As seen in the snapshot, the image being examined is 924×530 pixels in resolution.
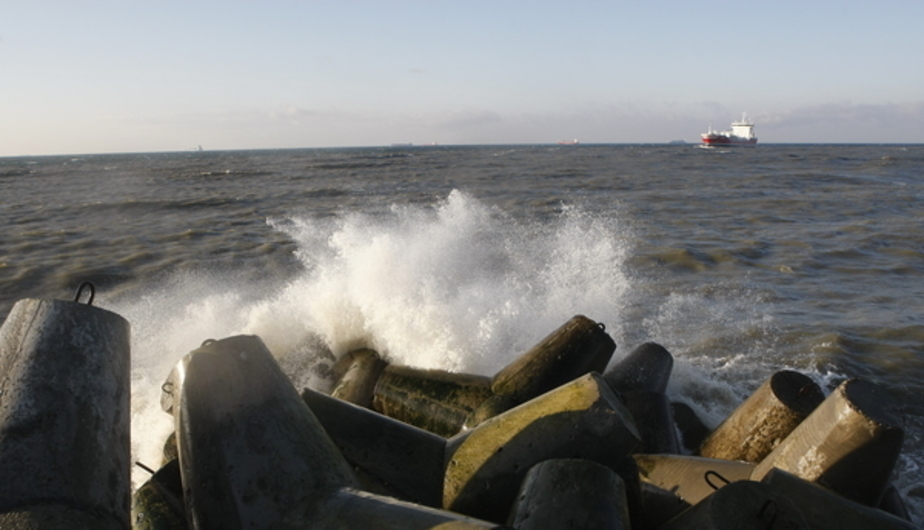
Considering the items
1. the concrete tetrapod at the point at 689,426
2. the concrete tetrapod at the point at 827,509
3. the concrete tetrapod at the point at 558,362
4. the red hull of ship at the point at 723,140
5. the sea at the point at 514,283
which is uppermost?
the red hull of ship at the point at 723,140

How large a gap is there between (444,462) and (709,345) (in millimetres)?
5312

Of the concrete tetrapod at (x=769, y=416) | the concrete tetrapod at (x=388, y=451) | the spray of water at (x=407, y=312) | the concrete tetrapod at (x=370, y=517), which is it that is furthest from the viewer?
the spray of water at (x=407, y=312)

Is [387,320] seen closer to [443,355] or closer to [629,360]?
[443,355]

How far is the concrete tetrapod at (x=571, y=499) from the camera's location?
2.62m

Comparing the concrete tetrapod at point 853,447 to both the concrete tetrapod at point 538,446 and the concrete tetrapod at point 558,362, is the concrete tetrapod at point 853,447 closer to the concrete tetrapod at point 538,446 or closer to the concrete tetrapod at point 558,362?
the concrete tetrapod at point 538,446

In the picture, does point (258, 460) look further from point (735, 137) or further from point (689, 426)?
point (735, 137)

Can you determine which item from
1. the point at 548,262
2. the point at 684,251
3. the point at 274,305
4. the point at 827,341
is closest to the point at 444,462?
the point at 274,305

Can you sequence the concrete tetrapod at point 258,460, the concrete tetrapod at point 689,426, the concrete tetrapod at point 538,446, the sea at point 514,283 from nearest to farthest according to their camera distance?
the concrete tetrapod at point 258,460
the concrete tetrapod at point 538,446
the concrete tetrapod at point 689,426
the sea at point 514,283

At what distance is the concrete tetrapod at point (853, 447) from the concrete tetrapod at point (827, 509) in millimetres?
289

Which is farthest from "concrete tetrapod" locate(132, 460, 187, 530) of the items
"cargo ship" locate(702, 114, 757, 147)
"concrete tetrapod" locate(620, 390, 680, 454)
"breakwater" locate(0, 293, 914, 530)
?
"cargo ship" locate(702, 114, 757, 147)

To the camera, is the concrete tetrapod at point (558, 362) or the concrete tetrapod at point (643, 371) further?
the concrete tetrapod at point (643, 371)

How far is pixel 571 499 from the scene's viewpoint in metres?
2.68

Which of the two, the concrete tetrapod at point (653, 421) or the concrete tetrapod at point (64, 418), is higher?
the concrete tetrapod at point (64, 418)

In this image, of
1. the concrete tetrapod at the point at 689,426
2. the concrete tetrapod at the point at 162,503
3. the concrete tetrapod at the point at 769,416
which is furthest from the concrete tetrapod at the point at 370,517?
the concrete tetrapod at the point at 689,426
